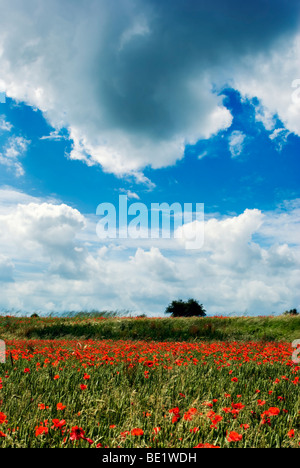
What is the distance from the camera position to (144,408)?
14.0ft

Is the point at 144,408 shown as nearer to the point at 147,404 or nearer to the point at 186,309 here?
the point at 147,404

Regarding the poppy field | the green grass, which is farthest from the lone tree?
the poppy field

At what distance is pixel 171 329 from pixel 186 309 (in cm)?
1129

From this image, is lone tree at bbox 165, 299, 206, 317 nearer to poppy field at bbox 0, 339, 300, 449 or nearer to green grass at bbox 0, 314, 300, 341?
green grass at bbox 0, 314, 300, 341

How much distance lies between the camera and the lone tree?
3269cm

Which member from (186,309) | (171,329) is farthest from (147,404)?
(186,309)

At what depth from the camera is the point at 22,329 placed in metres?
22.7

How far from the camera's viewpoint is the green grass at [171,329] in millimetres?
20391
